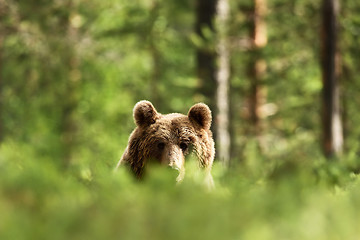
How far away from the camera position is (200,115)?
4.09 meters

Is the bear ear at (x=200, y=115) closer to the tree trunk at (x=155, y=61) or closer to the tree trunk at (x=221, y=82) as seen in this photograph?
the tree trunk at (x=221, y=82)

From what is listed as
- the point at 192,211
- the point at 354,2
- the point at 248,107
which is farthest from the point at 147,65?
the point at 192,211

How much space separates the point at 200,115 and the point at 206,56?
5.40m

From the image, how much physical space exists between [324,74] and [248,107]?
21.1ft

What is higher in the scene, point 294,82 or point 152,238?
point 294,82

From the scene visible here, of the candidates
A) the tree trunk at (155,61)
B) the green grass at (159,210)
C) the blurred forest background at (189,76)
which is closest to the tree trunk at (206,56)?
the blurred forest background at (189,76)

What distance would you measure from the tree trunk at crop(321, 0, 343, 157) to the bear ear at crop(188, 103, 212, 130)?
6.85 metres

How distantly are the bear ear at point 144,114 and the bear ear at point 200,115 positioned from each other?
0.34 metres

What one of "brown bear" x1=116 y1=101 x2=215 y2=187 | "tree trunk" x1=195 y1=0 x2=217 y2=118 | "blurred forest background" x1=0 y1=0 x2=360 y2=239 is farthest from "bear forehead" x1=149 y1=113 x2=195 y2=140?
"tree trunk" x1=195 y1=0 x2=217 y2=118

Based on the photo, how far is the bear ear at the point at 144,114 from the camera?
12.8 ft

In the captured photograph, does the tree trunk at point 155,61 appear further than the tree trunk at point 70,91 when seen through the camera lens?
Yes

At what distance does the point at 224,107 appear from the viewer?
9.14 metres

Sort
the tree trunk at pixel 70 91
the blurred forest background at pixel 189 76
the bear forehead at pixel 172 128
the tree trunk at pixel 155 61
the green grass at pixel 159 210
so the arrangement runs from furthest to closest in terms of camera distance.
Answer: the tree trunk at pixel 155 61
the tree trunk at pixel 70 91
the blurred forest background at pixel 189 76
the bear forehead at pixel 172 128
the green grass at pixel 159 210

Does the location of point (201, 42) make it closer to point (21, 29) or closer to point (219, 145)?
point (219, 145)
